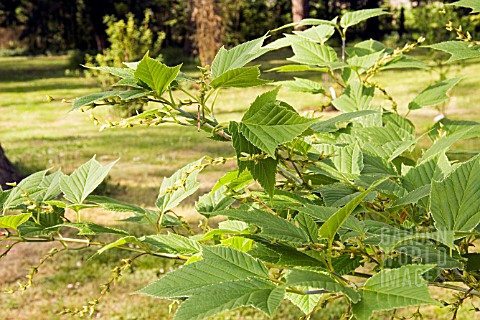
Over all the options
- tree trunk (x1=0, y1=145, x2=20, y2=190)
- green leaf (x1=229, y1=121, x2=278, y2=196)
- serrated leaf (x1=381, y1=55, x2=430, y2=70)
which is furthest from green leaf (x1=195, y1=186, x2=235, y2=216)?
tree trunk (x1=0, y1=145, x2=20, y2=190)

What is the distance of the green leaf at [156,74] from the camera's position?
29.6 inches

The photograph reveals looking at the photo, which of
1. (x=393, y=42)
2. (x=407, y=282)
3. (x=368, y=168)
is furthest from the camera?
(x=393, y=42)

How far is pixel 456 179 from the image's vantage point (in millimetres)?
717

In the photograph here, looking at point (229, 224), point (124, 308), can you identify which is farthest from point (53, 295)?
point (229, 224)

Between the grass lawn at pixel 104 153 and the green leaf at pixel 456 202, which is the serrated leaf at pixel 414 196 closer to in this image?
the green leaf at pixel 456 202

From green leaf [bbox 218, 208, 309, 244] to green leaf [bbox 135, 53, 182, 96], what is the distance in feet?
0.54

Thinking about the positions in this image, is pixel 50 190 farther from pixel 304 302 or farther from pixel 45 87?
pixel 45 87

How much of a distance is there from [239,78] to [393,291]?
0.30 m

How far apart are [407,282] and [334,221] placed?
95mm

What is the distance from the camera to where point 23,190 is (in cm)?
91

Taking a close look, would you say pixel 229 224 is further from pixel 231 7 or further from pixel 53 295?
pixel 231 7

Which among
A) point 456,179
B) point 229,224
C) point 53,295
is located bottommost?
point 53,295

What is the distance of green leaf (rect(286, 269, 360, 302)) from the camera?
0.59 m

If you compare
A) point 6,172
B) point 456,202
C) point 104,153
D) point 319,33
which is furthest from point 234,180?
point 104,153
